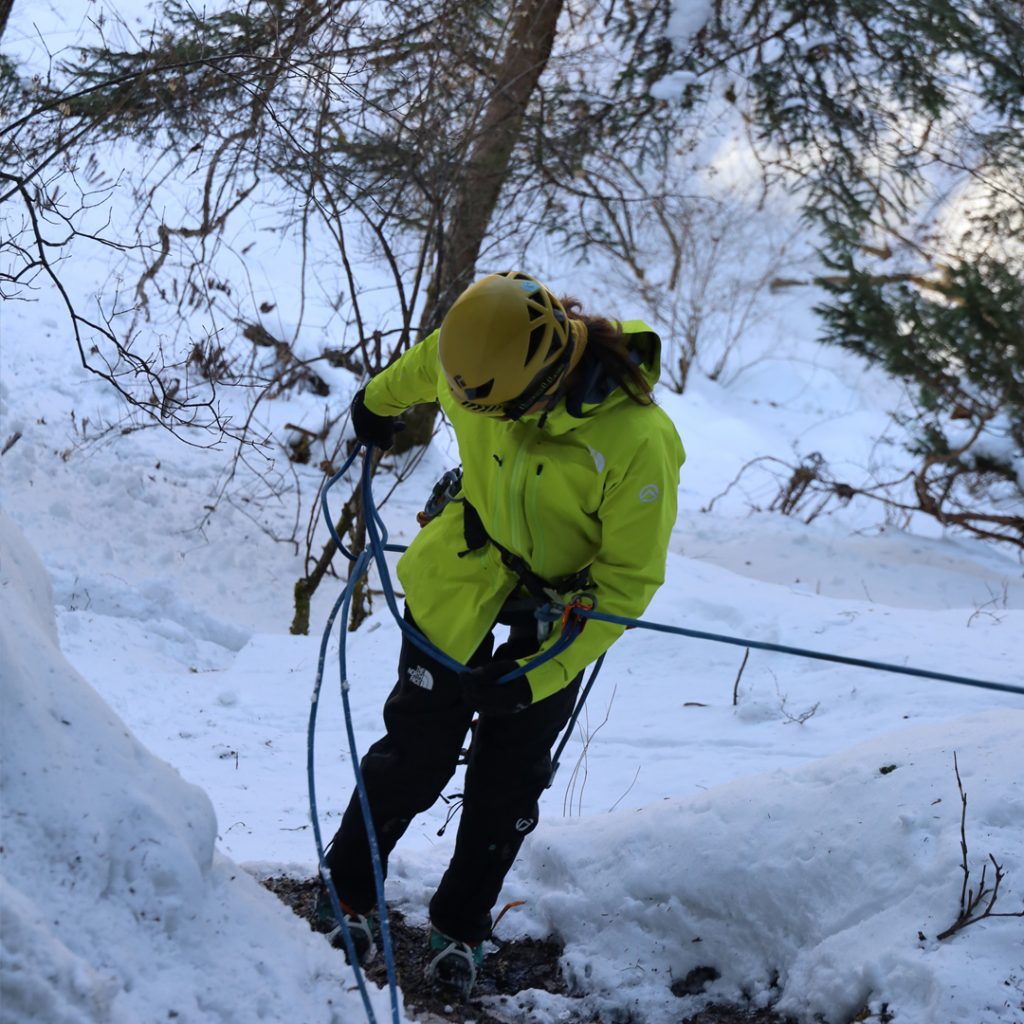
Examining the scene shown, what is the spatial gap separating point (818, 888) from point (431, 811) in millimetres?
1712

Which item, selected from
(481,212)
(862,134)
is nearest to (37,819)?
(481,212)

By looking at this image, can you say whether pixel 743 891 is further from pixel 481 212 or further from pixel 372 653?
pixel 481 212

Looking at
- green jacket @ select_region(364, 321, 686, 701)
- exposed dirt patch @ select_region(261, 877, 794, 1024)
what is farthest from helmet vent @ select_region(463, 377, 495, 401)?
exposed dirt patch @ select_region(261, 877, 794, 1024)

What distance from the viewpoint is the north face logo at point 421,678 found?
2.46 m

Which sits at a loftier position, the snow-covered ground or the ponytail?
the ponytail

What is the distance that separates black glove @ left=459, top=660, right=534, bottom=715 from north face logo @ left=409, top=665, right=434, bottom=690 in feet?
0.49

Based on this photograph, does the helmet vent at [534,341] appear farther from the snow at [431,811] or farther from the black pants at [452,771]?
the snow at [431,811]

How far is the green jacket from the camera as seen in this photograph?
2271 mm

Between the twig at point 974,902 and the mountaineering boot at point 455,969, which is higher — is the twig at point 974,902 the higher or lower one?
the higher one

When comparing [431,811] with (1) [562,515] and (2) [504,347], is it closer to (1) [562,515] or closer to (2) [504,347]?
(1) [562,515]

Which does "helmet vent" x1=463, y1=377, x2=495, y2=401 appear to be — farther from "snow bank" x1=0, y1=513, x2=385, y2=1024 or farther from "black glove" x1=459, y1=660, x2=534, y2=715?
"snow bank" x1=0, y1=513, x2=385, y2=1024

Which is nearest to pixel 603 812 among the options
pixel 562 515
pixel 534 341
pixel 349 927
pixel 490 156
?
Result: pixel 349 927

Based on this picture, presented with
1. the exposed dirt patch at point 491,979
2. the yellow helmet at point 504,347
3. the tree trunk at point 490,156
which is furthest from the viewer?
the tree trunk at point 490,156

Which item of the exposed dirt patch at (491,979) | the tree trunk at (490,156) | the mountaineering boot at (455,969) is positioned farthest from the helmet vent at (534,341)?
the tree trunk at (490,156)
